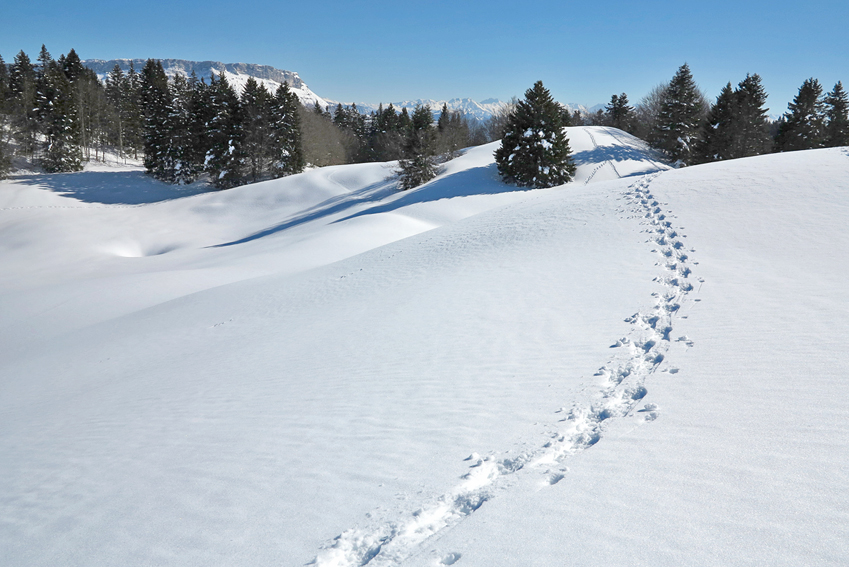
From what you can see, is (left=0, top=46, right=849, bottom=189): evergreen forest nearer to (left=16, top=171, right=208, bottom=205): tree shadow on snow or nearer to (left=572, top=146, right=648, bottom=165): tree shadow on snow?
(left=16, top=171, right=208, bottom=205): tree shadow on snow

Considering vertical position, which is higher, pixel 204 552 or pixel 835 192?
pixel 835 192

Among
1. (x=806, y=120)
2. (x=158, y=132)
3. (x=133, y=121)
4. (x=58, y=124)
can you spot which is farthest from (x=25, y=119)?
(x=806, y=120)

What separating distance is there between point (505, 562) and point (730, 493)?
163 centimetres

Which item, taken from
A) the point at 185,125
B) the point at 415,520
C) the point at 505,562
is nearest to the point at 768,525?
the point at 505,562

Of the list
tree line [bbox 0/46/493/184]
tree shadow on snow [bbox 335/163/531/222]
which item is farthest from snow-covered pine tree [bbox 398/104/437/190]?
tree shadow on snow [bbox 335/163/531/222]

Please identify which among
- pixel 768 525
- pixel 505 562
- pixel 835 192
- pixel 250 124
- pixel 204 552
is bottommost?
pixel 204 552

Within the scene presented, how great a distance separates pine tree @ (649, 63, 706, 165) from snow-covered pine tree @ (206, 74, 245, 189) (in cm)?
3421

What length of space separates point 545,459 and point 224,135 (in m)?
40.2

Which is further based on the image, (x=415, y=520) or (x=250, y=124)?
(x=250, y=124)

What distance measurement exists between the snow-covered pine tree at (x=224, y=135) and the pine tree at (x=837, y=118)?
151 feet

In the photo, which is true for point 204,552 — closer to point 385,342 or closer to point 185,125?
point 385,342

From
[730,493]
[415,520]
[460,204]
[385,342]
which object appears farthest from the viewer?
[460,204]

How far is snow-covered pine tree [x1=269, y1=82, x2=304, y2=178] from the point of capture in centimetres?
3719

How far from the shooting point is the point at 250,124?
36.3m
